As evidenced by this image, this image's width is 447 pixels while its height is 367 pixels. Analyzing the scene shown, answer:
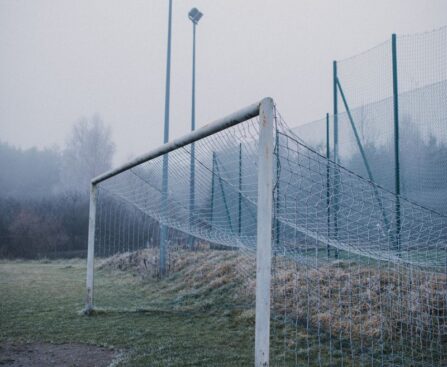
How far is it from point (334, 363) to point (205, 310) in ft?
8.73

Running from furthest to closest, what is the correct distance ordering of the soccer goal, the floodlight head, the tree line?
the tree line < the floodlight head < the soccer goal

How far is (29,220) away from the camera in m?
15.6

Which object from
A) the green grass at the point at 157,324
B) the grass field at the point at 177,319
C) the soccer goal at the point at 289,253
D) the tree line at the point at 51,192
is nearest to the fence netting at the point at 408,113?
the soccer goal at the point at 289,253

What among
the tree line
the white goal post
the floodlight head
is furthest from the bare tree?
the white goal post

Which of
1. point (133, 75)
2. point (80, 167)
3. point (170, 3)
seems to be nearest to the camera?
point (170, 3)

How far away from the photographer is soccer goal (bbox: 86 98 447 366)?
10.3 ft

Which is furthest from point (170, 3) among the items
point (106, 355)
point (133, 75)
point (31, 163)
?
point (31, 163)

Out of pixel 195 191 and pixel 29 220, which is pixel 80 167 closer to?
pixel 29 220

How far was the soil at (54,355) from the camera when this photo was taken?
11.4 ft

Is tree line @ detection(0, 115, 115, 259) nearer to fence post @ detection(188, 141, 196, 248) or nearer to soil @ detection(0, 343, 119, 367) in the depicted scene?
fence post @ detection(188, 141, 196, 248)

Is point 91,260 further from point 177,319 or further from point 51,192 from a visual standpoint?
point 51,192

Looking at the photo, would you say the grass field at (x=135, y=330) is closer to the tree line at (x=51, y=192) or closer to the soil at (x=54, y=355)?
the soil at (x=54, y=355)

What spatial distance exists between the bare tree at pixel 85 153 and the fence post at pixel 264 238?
85.1ft

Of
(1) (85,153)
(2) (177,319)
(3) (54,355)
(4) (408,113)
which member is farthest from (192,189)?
(1) (85,153)
